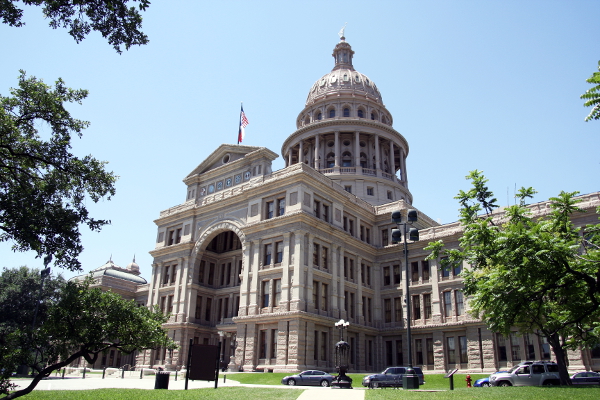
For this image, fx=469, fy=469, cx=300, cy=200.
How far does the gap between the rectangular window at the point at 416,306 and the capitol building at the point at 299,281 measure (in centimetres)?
12

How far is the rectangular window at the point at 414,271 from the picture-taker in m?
50.2

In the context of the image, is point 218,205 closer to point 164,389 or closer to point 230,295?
point 230,295

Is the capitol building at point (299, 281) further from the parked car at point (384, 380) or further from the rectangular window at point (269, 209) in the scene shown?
the parked car at point (384, 380)

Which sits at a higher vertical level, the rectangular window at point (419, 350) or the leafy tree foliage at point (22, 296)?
the leafy tree foliage at point (22, 296)

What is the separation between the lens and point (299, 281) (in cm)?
4097

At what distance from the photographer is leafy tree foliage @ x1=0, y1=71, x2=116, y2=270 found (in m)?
17.0

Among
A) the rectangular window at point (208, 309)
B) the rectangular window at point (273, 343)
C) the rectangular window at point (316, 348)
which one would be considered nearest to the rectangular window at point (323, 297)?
the rectangular window at point (316, 348)

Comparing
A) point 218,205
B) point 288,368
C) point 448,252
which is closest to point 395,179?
point 218,205

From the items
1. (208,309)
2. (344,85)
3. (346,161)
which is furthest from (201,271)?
(344,85)

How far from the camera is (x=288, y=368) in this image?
126 ft

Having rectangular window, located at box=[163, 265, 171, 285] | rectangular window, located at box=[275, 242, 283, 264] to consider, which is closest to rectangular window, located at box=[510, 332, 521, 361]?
rectangular window, located at box=[275, 242, 283, 264]

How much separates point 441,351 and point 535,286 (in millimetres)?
30803

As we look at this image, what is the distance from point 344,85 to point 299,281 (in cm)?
4617

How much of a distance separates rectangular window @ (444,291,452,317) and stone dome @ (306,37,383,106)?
39.2 metres
